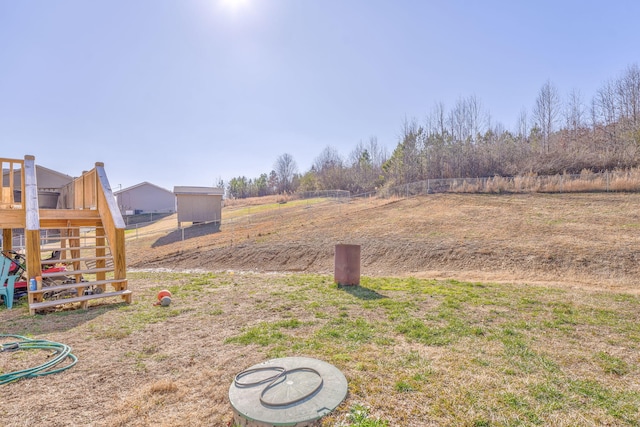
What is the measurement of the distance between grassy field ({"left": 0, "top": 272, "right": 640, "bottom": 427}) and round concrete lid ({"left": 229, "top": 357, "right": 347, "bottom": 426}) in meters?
0.12

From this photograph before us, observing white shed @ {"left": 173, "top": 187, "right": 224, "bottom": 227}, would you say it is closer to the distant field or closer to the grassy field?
the distant field

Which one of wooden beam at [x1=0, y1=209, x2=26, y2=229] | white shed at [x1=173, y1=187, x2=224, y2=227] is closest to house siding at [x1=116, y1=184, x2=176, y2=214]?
white shed at [x1=173, y1=187, x2=224, y2=227]

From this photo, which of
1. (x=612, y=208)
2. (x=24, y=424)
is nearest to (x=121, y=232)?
(x=24, y=424)

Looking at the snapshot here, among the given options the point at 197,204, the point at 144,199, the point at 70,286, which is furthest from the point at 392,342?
the point at 144,199

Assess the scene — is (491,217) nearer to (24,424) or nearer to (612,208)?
(612,208)

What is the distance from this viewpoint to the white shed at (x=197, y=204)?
2323cm

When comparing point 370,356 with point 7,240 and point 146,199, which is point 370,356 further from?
point 146,199

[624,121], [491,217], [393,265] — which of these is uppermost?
[624,121]

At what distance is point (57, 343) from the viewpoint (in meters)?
3.94

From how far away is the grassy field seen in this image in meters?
2.50

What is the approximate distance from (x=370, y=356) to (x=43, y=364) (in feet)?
11.6

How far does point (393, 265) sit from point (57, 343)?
28.5 ft

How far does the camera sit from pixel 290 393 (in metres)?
2.55

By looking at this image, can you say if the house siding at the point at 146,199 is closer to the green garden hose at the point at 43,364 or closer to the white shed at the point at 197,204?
the white shed at the point at 197,204
